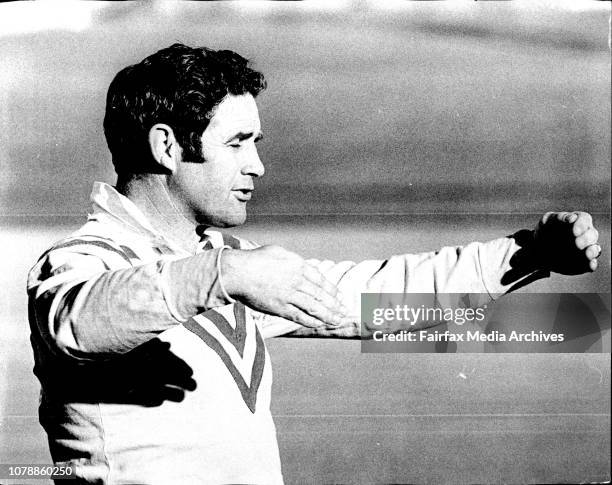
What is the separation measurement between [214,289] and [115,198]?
0.31 meters

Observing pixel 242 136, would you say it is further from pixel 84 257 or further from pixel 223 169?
pixel 84 257

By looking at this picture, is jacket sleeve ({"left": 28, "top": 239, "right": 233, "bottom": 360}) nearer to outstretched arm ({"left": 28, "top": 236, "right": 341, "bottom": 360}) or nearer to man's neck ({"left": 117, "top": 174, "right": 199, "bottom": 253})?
outstretched arm ({"left": 28, "top": 236, "right": 341, "bottom": 360})

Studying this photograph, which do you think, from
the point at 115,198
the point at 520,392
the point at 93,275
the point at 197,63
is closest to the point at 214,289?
the point at 93,275

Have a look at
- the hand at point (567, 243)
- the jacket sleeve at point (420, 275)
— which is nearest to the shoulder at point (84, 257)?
the jacket sleeve at point (420, 275)

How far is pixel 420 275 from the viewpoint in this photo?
1090 mm

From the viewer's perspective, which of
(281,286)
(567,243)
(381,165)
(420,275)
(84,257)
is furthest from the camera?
(381,165)

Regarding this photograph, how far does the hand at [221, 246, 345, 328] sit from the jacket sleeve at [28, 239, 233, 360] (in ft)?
0.06

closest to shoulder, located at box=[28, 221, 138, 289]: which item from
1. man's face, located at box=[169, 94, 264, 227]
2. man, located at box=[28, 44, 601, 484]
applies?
man, located at box=[28, 44, 601, 484]

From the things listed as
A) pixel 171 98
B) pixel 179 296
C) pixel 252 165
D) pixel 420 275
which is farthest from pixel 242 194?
pixel 179 296

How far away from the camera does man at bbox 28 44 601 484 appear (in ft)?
2.34

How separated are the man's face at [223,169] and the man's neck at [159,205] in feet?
0.04

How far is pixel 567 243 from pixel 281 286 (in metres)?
0.45

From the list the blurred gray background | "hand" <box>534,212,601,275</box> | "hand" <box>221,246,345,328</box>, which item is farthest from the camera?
the blurred gray background

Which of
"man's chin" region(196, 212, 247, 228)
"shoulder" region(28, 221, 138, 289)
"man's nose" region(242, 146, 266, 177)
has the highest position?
"man's nose" region(242, 146, 266, 177)
